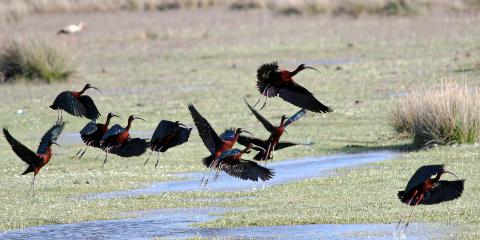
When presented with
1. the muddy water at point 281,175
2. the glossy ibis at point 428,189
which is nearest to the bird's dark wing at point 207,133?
the glossy ibis at point 428,189

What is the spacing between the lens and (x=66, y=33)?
4181 centimetres

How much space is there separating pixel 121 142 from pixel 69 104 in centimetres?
81

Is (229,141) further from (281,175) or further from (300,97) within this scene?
(281,175)

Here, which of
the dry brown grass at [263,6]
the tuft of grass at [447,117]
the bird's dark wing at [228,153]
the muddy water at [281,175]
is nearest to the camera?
the bird's dark wing at [228,153]

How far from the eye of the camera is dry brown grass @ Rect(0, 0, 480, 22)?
48250 mm

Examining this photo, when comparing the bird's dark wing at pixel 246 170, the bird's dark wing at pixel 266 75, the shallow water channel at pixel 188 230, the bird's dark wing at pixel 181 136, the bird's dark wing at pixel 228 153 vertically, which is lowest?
the shallow water channel at pixel 188 230

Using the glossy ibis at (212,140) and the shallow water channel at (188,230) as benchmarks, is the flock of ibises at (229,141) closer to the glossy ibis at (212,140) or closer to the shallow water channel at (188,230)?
the glossy ibis at (212,140)

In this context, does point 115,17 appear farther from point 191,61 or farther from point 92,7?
point 191,61

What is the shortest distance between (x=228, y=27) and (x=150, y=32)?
13.0 feet

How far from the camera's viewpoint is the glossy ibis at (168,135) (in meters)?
11.8

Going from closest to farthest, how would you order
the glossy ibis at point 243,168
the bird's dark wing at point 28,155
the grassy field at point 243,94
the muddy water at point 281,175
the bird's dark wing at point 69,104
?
the glossy ibis at point 243,168, the bird's dark wing at point 28,155, the bird's dark wing at point 69,104, the grassy field at point 243,94, the muddy water at point 281,175

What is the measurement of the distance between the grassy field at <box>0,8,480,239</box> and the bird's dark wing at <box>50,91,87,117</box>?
63.9 inches

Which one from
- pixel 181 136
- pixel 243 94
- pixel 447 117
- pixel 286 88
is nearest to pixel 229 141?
pixel 181 136

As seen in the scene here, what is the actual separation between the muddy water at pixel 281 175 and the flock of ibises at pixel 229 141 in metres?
3.02
